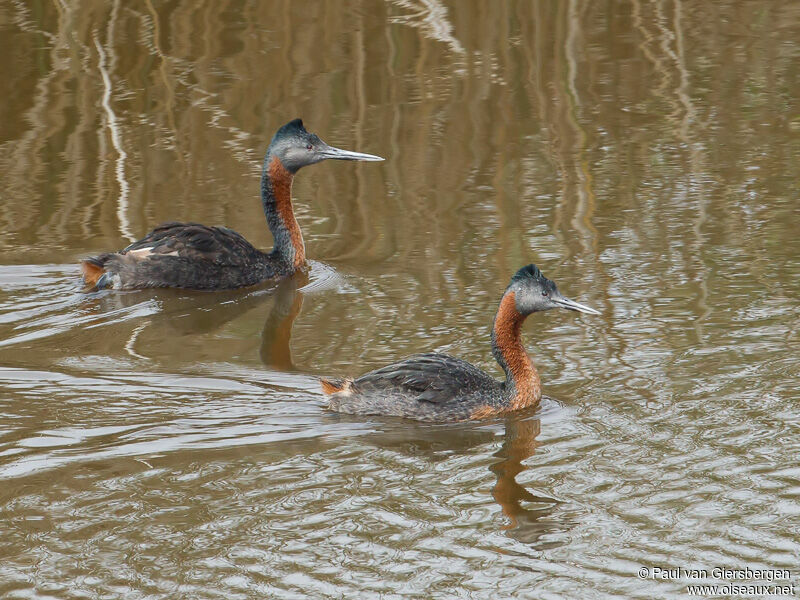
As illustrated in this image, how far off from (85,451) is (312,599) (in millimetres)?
2046

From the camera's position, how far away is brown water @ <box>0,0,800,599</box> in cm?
586

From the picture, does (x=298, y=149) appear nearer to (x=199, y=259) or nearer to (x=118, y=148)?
(x=199, y=259)

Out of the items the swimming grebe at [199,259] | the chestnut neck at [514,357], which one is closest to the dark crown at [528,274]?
the chestnut neck at [514,357]

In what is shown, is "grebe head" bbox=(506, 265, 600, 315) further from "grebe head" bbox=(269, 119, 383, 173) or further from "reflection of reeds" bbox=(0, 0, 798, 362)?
"grebe head" bbox=(269, 119, 383, 173)

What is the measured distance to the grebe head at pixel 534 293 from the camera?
7.84m

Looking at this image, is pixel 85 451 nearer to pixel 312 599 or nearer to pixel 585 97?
pixel 312 599

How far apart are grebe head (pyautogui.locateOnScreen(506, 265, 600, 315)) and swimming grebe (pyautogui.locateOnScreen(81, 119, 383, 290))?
123 inches

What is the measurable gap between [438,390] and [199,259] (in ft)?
10.8

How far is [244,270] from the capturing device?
1043 centimetres

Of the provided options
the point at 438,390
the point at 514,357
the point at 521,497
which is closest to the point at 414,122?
the point at 514,357

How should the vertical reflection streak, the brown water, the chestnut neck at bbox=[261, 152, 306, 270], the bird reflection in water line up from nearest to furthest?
the brown water → the bird reflection in water → the chestnut neck at bbox=[261, 152, 306, 270] → the vertical reflection streak

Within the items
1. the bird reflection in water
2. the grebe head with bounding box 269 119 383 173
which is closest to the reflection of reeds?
Result: the grebe head with bounding box 269 119 383 173

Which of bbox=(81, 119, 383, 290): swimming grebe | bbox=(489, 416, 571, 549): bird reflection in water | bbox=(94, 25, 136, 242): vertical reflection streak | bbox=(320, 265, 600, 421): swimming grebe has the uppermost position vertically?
bbox=(94, 25, 136, 242): vertical reflection streak

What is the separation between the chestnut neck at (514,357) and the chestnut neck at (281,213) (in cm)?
319
